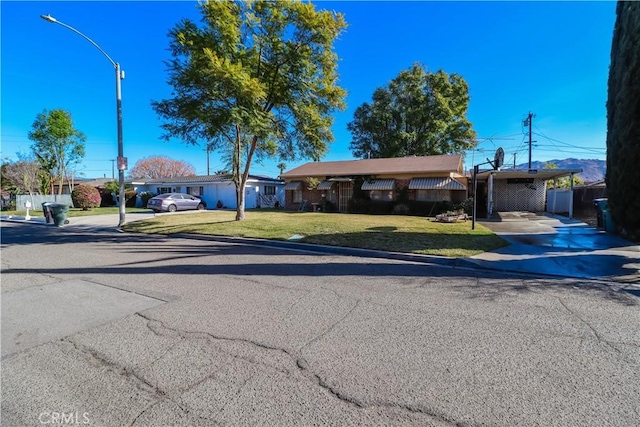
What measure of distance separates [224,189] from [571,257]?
27.8 meters

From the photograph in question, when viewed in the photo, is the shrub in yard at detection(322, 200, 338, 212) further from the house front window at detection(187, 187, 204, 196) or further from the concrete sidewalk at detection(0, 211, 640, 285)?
the house front window at detection(187, 187, 204, 196)

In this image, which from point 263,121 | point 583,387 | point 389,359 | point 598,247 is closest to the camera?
point 583,387

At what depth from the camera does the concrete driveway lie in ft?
21.0

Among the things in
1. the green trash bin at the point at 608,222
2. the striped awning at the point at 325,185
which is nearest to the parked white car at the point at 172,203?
the striped awning at the point at 325,185

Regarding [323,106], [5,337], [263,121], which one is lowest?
[5,337]

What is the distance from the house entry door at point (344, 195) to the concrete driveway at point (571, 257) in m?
14.0

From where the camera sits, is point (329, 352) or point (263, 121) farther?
point (263, 121)

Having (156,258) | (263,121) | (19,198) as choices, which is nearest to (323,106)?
(263,121)

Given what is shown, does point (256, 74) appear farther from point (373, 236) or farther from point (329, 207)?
point (329, 207)

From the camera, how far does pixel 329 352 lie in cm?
316

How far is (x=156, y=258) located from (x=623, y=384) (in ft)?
28.0

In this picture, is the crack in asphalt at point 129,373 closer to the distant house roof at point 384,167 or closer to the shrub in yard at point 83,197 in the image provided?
the distant house roof at point 384,167

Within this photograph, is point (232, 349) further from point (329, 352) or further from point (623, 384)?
point (623, 384)

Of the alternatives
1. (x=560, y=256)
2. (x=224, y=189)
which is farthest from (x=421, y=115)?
(x=560, y=256)
